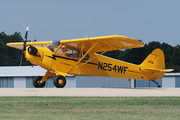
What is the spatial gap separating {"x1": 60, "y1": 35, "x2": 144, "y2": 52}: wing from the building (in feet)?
83.3

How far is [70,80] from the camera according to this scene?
44.6 m

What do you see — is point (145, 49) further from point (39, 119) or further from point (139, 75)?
point (39, 119)

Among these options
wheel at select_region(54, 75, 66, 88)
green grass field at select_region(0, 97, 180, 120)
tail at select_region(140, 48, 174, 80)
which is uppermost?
tail at select_region(140, 48, 174, 80)

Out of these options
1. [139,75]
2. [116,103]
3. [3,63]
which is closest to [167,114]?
[116,103]

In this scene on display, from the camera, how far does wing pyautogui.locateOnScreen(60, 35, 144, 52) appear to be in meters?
17.2

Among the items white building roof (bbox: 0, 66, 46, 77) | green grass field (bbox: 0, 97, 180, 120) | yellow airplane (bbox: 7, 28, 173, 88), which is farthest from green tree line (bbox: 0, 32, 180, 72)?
green grass field (bbox: 0, 97, 180, 120)

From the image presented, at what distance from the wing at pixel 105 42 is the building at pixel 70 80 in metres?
25.4

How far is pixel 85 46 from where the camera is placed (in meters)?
18.8

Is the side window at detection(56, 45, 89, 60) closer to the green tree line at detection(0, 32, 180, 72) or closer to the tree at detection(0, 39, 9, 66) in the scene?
the tree at detection(0, 39, 9, 66)

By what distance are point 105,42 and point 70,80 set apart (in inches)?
1062

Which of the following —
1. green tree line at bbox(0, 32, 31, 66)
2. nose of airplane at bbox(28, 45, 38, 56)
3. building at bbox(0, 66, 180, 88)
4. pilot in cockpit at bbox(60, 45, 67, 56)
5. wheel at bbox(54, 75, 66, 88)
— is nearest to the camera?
nose of airplane at bbox(28, 45, 38, 56)

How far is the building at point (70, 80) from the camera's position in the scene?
44.6 metres

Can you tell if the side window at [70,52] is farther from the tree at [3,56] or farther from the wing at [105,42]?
the tree at [3,56]

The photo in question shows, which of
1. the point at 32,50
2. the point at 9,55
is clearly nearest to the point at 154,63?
the point at 32,50
